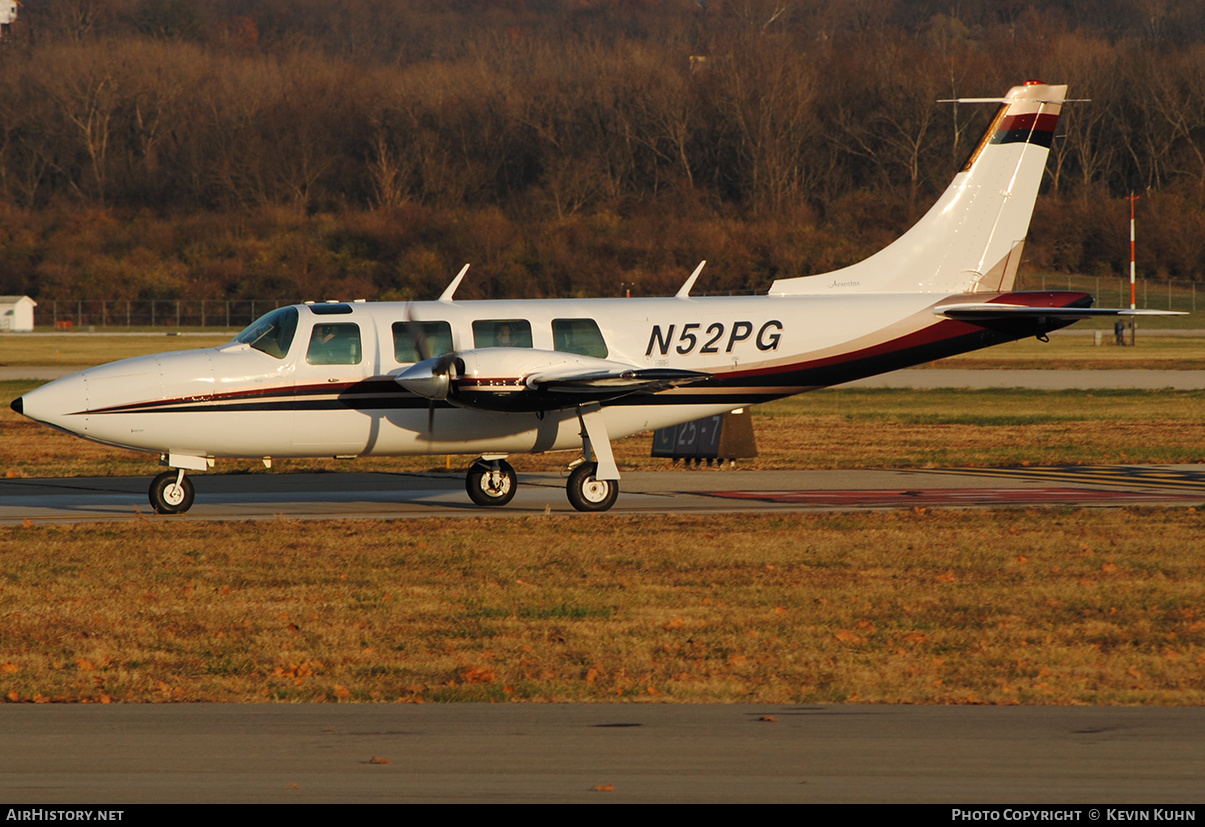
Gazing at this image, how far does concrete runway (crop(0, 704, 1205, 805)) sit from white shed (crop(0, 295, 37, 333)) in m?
85.3

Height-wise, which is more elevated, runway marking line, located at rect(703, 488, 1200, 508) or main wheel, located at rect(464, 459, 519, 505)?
main wheel, located at rect(464, 459, 519, 505)

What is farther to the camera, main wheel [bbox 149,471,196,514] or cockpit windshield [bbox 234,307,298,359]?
main wheel [bbox 149,471,196,514]

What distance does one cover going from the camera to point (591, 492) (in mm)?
18156

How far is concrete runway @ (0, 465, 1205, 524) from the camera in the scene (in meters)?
18.2

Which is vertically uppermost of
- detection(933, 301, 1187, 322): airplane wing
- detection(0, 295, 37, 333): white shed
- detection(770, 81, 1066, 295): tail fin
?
detection(0, 295, 37, 333): white shed

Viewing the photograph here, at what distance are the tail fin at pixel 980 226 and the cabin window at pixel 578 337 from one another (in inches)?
116

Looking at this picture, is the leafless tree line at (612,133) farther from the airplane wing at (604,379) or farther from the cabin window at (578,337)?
the airplane wing at (604,379)

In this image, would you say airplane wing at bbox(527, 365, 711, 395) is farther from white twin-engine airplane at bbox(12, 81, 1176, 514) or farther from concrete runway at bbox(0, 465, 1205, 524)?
concrete runway at bbox(0, 465, 1205, 524)

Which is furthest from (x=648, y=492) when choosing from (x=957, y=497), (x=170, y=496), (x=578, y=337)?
(x=170, y=496)

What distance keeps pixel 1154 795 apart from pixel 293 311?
13.1 metres

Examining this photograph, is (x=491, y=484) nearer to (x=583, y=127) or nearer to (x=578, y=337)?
(x=578, y=337)

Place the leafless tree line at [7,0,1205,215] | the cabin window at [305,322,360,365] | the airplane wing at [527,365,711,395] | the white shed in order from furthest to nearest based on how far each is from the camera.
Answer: the leafless tree line at [7,0,1205,215] < the white shed < the cabin window at [305,322,360,365] < the airplane wing at [527,365,711,395]

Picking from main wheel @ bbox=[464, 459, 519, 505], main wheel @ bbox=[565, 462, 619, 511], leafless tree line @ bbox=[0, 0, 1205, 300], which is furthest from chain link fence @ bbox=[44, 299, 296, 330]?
main wheel @ bbox=[565, 462, 619, 511]

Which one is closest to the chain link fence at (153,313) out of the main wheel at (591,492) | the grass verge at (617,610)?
the main wheel at (591,492)
